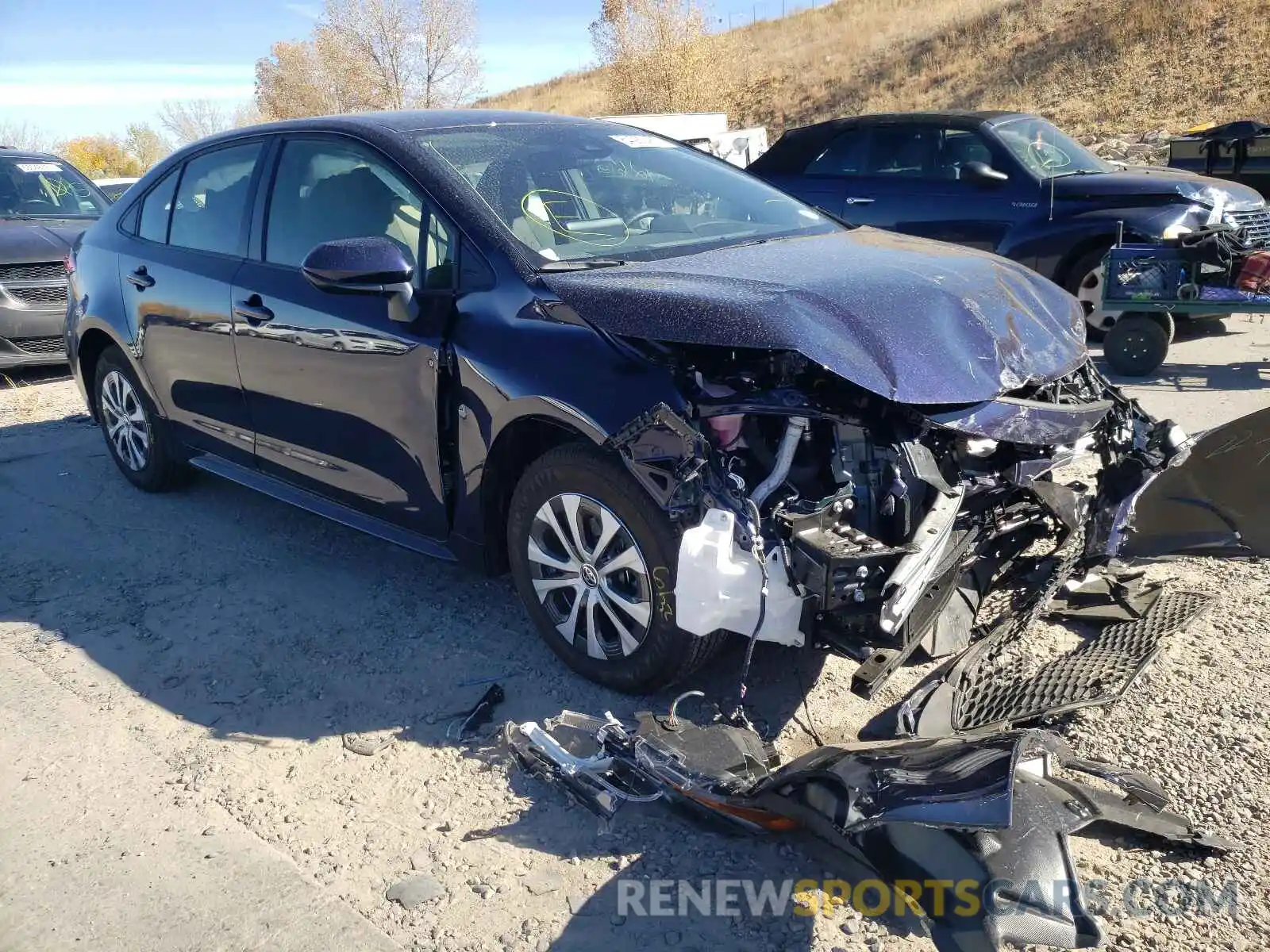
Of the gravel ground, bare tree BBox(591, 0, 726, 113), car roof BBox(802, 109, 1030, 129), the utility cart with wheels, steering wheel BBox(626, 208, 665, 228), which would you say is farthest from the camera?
bare tree BBox(591, 0, 726, 113)

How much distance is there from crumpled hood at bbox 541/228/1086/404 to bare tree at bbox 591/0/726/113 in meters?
28.7

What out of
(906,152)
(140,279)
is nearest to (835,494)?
(140,279)

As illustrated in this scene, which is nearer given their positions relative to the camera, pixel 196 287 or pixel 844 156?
pixel 196 287

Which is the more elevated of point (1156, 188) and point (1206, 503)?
point (1156, 188)

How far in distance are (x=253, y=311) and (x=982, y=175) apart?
20.6 ft

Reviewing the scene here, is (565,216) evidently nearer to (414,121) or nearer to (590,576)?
(414,121)

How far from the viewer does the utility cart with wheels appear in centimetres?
698

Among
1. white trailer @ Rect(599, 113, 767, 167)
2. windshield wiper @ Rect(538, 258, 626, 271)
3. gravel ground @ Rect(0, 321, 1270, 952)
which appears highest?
white trailer @ Rect(599, 113, 767, 167)

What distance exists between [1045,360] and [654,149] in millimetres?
1991

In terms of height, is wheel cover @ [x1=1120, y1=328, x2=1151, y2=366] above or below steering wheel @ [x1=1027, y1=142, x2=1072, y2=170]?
below

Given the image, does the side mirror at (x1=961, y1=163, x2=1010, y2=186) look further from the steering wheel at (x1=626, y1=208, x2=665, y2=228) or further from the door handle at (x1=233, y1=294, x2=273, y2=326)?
the door handle at (x1=233, y1=294, x2=273, y2=326)

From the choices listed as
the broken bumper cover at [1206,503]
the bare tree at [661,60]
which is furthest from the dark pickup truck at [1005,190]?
the bare tree at [661,60]

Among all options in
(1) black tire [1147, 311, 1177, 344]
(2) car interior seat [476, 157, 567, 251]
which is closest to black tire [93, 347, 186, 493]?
(2) car interior seat [476, 157, 567, 251]

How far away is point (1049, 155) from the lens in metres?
8.82
